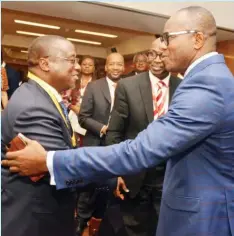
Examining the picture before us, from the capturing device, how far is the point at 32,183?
159cm

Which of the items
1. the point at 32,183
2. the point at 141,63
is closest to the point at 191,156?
the point at 32,183

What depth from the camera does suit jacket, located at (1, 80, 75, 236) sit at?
1526mm

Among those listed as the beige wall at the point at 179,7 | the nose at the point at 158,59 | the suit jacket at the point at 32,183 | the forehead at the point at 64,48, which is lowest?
the suit jacket at the point at 32,183

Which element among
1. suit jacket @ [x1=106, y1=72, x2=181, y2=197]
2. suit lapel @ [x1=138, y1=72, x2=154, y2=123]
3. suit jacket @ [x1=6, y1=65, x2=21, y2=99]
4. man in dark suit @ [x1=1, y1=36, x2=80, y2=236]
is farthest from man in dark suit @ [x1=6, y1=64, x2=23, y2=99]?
man in dark suit @ [x1=1, y1=36, x2=80, y2=236]

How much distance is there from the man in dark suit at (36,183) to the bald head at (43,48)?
0.12 meters

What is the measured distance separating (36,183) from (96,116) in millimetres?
2099

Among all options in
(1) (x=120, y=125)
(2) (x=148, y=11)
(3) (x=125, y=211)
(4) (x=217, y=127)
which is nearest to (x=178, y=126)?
(4) (x=217, y=127)

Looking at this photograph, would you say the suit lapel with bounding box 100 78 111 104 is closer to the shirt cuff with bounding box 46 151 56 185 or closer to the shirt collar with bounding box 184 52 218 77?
the shirt collar with bounding box 184 52 218 77

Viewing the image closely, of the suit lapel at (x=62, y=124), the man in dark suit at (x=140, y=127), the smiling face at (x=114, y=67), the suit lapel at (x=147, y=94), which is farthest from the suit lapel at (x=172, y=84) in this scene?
the suit lapel at (x=62, y=124)

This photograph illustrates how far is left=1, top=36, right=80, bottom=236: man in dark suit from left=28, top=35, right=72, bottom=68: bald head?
125 millimetres

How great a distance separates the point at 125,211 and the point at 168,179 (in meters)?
1.37

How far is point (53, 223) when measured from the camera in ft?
5.32

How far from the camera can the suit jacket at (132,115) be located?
9.01ft

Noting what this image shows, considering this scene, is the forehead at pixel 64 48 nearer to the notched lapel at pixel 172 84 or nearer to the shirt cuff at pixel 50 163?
the shirt cuff at pixel 50 163
